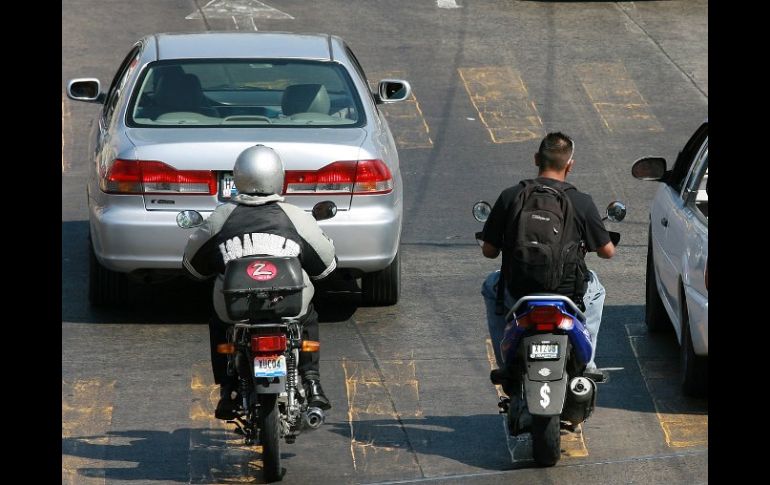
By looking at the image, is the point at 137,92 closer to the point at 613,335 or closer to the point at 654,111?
the point at 613,335

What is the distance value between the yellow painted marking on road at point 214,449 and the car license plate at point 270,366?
63 centimetres

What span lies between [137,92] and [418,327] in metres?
2.41

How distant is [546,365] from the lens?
7.67 meters

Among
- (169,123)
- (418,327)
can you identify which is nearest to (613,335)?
(418,327)

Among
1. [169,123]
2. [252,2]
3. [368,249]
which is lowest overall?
[252,2]

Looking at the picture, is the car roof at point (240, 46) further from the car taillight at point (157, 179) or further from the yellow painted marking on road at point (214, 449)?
the yellow painted marking on road at point (214, 449)

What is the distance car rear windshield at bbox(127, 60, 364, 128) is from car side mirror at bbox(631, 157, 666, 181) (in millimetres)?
1837

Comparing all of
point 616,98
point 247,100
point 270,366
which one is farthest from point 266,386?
point 616,98


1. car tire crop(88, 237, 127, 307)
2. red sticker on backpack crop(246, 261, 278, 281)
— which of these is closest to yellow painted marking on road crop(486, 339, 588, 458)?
red sticker on backpack crop(246, 261, 278, 281)

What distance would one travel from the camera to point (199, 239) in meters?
7.62

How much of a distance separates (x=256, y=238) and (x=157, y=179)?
99.2 inches

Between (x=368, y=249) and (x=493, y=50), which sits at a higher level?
(x=368, y=249)

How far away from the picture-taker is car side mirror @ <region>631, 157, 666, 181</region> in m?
9.85

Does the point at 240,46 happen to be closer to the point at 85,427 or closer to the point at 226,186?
the point at 226,186
